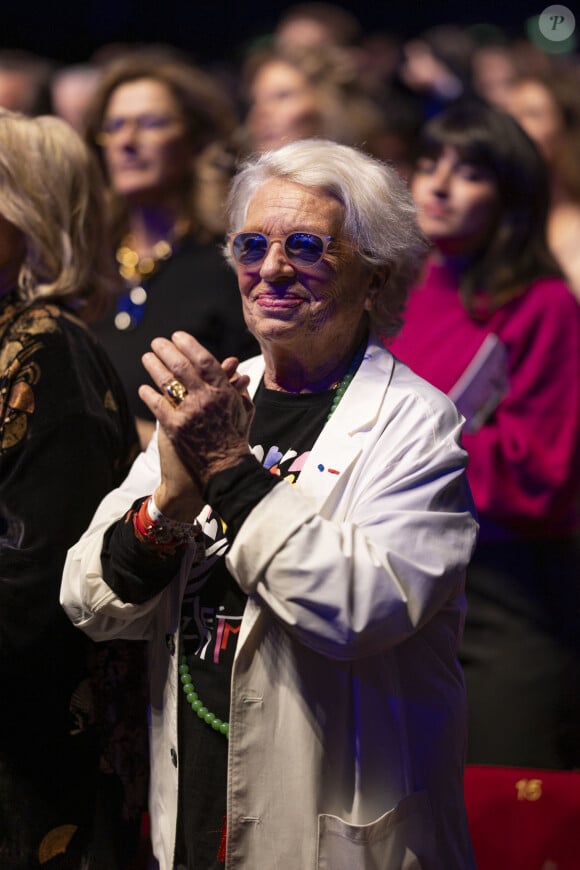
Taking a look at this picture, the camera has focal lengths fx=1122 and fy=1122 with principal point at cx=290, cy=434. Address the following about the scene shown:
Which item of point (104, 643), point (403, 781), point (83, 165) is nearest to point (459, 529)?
point (403, 781)

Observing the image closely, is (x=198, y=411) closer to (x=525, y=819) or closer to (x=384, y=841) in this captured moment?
(x=384, y=841)

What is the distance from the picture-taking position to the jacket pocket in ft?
6.57

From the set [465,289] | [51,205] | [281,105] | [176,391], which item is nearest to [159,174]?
[281,105]

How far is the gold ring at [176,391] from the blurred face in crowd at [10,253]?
0.86 m

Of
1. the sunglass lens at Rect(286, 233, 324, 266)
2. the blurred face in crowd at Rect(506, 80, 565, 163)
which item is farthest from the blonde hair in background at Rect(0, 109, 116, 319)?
the blurred face in crowd at Rect(506, 80, 565, 163)

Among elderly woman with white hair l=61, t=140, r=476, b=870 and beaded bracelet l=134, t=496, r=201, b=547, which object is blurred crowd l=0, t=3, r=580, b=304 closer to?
elderly woman with white hair l=61, t=140, r=476, b=870

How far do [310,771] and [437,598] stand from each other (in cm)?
→ 39

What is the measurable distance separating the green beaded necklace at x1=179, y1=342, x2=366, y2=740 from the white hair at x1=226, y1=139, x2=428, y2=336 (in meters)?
0.14

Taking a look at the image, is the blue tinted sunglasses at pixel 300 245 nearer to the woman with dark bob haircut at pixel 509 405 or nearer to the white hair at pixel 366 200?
the white hair at pixel 366 200

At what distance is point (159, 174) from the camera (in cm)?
425

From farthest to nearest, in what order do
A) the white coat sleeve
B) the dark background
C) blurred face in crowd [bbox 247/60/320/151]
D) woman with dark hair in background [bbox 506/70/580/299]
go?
the dark background, woman with dark hair in background [bbox 506/70/580/299], blurred face in crowd [bbox 247/60/320/151], the white coat sleeve

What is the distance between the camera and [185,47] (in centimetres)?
792

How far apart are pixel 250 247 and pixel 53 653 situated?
3.15 ft

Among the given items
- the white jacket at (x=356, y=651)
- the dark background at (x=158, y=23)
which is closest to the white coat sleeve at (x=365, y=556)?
the white jacket at (x=356, y=651)
